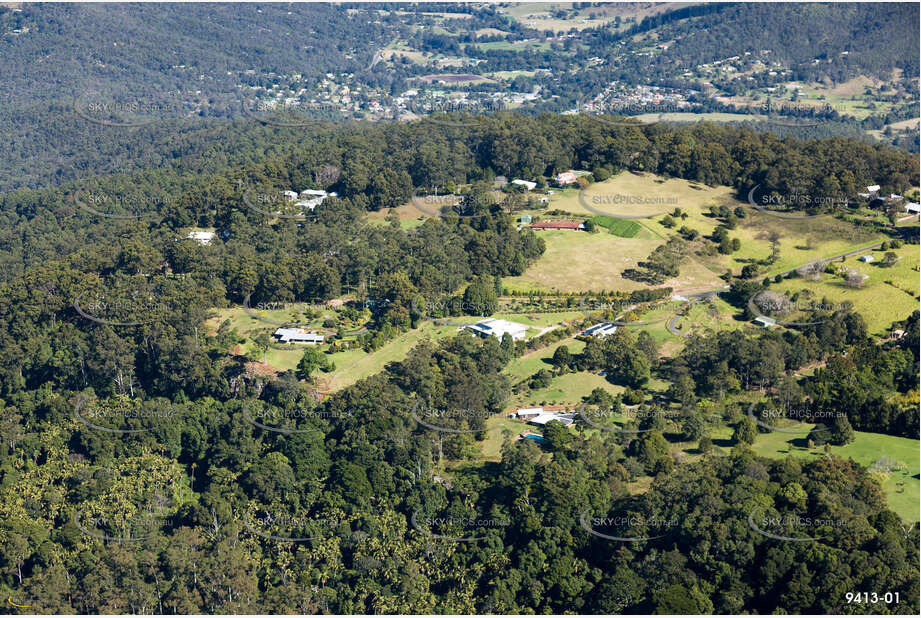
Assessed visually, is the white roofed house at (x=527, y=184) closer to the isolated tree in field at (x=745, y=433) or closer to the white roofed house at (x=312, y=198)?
the white roofed house at (x=312, y=198)

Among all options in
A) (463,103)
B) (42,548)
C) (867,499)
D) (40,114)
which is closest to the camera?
(867,499)

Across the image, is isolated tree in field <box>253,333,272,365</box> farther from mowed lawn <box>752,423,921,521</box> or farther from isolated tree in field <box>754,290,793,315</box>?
isolated tree in field <box>754,290,793,315</box>

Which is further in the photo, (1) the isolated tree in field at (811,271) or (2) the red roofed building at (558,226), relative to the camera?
(2) the red roofed building at (558,226)

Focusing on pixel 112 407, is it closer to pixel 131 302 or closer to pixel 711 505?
pixel 131 302

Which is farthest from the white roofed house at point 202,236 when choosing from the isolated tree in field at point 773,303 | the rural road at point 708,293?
the isolated tree in field at point 773,303

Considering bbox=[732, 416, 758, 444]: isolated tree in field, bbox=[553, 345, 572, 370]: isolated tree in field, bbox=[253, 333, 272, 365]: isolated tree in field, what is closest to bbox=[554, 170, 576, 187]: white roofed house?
bbox=[553, 345, 572, 370]: isolated tree in field

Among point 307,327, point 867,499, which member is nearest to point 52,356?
point 307,327
